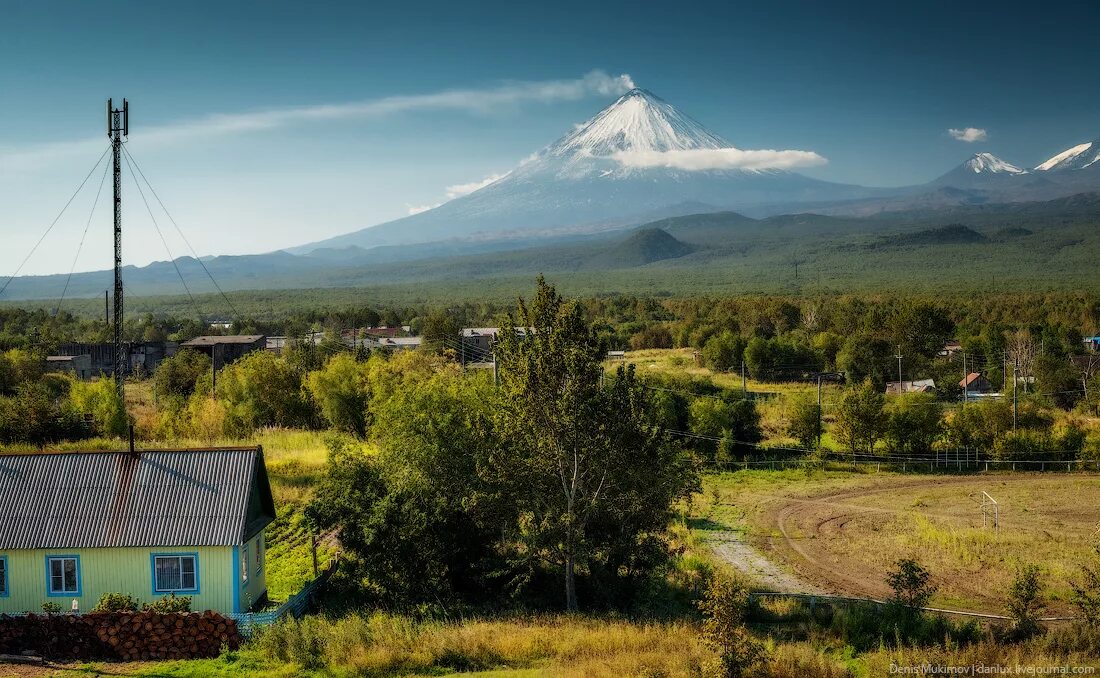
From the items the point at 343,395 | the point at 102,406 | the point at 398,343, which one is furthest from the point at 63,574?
the point at 398,343

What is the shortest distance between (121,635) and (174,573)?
1811mm

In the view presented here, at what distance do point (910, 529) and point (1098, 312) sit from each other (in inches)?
3128

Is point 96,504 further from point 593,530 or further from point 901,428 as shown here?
point 901,428

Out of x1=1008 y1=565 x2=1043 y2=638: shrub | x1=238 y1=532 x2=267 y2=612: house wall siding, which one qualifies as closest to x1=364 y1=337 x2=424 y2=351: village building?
x1=238 y1=532 x2=267 y2=612: house wall siding

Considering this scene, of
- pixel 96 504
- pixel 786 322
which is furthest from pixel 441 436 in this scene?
pixel 786 322

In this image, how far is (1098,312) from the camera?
9550 centimetres

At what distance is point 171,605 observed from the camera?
17969 millimetres

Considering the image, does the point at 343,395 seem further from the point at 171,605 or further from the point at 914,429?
the point at 914,429

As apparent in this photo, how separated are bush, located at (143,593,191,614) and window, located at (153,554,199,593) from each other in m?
0.42

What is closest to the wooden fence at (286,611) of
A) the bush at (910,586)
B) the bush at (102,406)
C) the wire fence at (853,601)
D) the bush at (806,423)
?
the wire fence at (853,601)

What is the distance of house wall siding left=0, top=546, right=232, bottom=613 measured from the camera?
18531 mm

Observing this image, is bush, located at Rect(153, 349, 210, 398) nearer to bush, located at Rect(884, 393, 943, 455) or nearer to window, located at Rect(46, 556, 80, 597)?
window, located at Rect(46, 556, 80, 597)

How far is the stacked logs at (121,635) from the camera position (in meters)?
17.1

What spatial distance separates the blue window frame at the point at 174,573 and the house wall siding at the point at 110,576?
0.09 m
